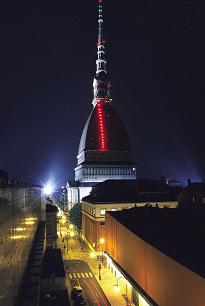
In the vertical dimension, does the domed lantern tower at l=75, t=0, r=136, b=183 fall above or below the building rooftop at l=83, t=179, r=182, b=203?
above

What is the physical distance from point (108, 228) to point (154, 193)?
29725mm

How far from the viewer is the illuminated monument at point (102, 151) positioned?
13625 cm

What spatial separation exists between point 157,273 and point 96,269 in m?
25.8

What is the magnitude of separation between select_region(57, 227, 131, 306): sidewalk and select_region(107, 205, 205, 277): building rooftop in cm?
823

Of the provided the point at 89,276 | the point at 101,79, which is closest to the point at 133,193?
the point at 89,276

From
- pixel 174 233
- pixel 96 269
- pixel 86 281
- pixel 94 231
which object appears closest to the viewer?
pixel 174 233

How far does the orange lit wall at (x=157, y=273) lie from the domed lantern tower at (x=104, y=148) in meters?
92.2

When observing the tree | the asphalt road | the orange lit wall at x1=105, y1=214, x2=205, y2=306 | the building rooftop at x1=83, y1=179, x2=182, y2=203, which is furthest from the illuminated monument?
the orange lit wall at x1=105, y1=214, x2=205, y2=306

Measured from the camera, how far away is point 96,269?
51.8 meters

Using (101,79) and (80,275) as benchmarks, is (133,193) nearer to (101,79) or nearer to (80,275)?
(80,275)

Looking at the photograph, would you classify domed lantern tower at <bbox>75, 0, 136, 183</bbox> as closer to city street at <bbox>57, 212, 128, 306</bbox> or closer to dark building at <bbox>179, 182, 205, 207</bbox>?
city street at <bbox>57, 212, 128, 306</bbox>

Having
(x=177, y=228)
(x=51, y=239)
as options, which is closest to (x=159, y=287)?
(x=177, y=228)

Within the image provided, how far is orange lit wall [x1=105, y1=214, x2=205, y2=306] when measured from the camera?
21281 mm

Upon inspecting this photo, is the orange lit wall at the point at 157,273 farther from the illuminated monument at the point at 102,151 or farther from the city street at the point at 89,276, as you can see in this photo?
the illuminated monument at the point at 102,151
